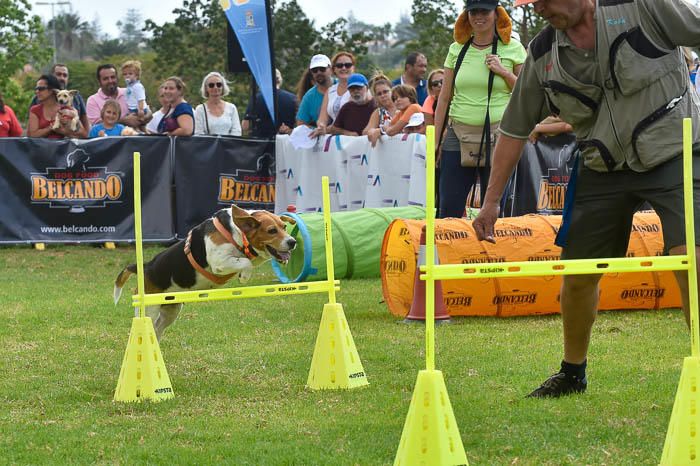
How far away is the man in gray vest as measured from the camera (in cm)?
469

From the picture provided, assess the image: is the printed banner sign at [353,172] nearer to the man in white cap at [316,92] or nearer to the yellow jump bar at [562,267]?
the man in white cap at [316,92]

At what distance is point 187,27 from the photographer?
119 feet

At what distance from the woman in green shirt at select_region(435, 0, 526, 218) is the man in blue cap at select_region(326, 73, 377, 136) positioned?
4661mm

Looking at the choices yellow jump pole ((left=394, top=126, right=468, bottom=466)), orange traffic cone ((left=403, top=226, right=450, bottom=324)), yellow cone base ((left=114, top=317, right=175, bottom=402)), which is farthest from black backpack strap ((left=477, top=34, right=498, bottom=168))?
yellow jump pole ((left=394, top=126, right=468, bottom=466))

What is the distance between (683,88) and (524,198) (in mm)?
7635

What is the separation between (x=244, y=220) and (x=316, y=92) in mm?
7387

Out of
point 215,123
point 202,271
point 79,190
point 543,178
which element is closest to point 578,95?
point 202,271

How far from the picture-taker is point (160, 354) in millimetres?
5770

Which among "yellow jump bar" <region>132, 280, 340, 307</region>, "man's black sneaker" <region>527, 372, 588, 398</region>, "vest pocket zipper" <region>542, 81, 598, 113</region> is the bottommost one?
"man's black sneaker" <region>527, 372, 588, 398</region>

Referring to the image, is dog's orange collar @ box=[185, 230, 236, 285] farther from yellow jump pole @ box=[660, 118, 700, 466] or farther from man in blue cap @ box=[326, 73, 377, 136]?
man in blue cap @ box=[326, 73, 377, 136]

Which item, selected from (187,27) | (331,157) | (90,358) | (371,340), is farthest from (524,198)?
(187,27)

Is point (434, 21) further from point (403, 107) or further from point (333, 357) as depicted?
point (333, 357)

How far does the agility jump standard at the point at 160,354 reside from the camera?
568 centimetres

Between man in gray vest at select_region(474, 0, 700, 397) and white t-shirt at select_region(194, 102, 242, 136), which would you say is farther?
white t-shirt at select_region(194, 102, 242, 136)
